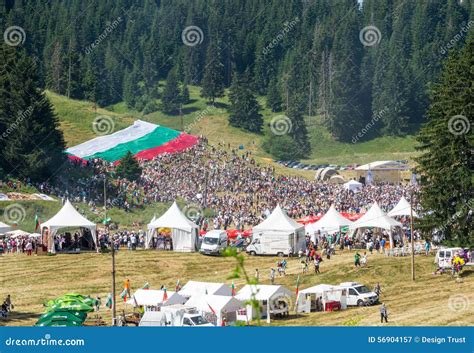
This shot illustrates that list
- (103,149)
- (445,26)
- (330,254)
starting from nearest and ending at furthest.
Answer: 1. (330,254)
2. (103,149)
3. (445,26)

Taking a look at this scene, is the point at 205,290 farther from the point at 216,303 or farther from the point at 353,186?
the point at 353,186

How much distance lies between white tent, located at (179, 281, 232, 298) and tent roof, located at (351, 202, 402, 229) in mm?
16858

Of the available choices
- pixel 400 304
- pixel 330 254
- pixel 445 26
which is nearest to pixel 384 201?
pixel 330 254

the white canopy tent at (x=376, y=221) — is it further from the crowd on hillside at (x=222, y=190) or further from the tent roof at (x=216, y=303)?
the tent roof at (x=216, y=303)

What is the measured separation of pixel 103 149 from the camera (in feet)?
301

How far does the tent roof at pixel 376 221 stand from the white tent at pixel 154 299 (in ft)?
62.7

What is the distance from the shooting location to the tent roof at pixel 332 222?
57.2m

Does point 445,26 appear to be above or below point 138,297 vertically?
above

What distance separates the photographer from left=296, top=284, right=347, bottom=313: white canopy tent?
4022cm

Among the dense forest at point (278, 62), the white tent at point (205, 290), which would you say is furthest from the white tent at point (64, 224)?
the dense forest at point (278, 62)

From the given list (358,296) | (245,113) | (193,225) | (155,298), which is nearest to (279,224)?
(193,225)

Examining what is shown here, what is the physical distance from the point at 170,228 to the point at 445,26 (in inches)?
5723

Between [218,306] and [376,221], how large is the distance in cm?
2027
